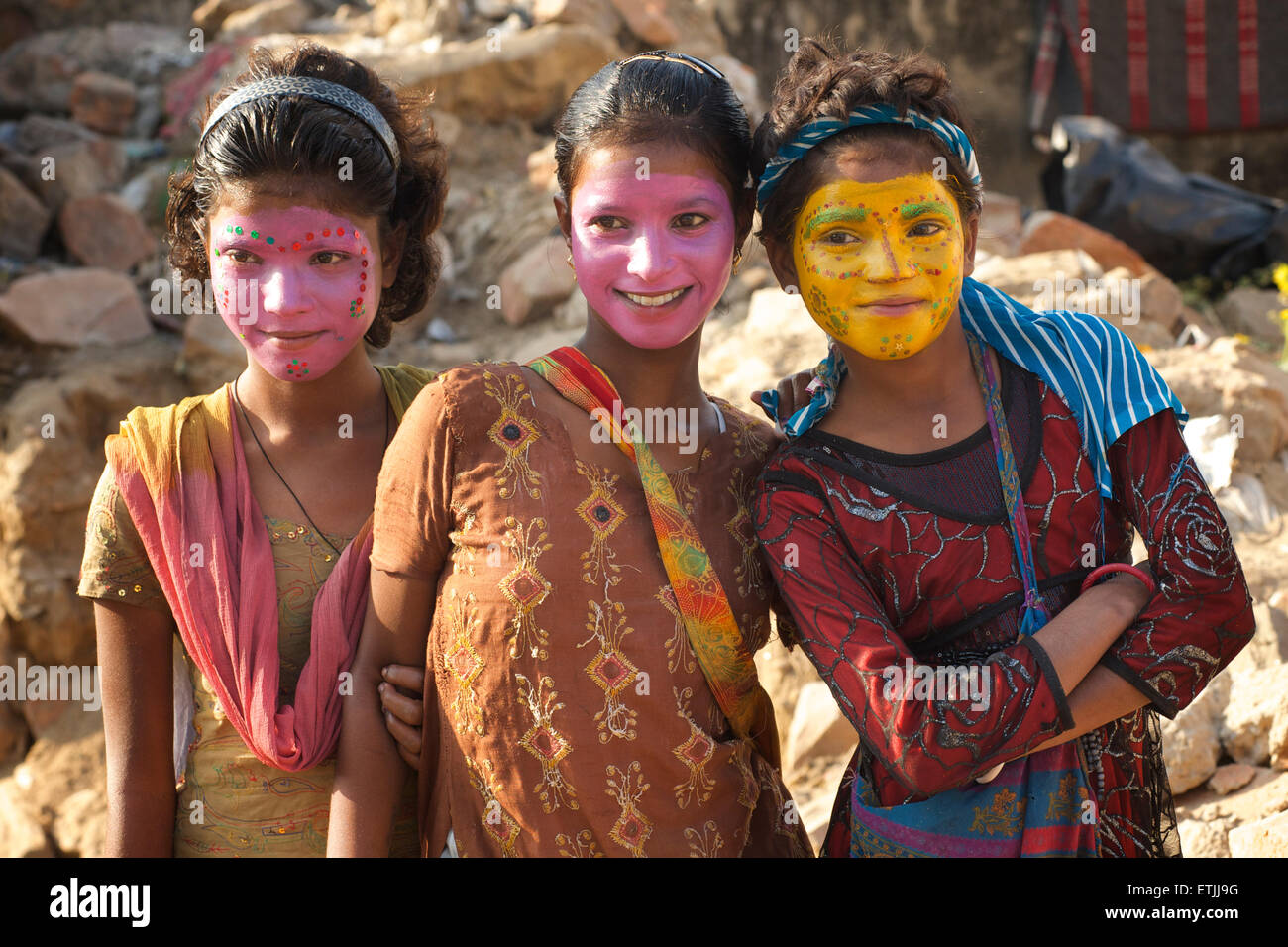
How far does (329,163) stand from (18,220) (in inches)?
218

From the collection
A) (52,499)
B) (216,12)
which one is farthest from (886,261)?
(216,12)

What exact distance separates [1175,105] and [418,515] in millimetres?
9517

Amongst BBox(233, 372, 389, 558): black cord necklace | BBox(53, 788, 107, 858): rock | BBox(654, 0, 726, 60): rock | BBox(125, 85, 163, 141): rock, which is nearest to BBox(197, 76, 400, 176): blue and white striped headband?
BBox(233, 372, 389, 558): black cord necklace

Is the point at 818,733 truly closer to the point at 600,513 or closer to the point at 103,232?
the point at 600,513

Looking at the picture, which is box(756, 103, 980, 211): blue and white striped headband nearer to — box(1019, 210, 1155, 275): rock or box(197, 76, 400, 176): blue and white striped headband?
box(197, 76, 400, 176): blue and white striped headband

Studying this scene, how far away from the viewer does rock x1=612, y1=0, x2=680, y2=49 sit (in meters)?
7.52

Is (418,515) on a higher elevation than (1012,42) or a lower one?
lower

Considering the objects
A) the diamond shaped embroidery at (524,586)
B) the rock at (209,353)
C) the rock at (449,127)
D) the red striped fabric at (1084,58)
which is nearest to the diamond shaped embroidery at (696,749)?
the diamond shaped embroidery at (524,586)

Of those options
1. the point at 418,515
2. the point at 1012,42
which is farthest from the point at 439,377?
the point at 1012,42

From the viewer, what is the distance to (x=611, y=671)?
1.92m

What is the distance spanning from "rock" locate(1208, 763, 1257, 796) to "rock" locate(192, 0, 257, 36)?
7.93m

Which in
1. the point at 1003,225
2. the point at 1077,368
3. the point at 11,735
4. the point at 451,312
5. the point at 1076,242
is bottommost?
the point at 11,735
